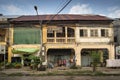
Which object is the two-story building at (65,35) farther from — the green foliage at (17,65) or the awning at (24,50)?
the green foliage at (17,65)

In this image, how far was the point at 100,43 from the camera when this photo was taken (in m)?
37.2

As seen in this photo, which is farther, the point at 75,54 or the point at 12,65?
the point at 75,54

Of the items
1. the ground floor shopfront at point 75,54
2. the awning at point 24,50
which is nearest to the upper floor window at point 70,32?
the ground floor shopfront at point 75,54

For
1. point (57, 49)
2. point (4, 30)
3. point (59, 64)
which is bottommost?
point (59, 64)

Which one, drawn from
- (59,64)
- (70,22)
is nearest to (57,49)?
(59,64)

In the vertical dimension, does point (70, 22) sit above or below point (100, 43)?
above

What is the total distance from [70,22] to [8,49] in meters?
10.2

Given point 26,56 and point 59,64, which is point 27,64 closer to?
point 26,56

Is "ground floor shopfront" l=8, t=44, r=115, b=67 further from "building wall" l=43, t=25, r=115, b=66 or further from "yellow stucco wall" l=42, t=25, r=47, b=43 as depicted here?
"yellow stucco wall" l=42, t=25, r=47, b=43

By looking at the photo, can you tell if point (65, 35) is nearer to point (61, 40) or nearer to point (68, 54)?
point (61, 40)

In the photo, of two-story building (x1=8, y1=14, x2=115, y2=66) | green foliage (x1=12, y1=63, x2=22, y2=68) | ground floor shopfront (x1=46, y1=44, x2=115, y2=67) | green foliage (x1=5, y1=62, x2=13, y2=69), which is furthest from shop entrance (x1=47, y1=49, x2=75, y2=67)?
green foliage (x1=5, y1=62, x2=13, y2=69)

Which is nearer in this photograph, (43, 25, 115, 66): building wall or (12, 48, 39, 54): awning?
(12, 48, 39, 54): awning

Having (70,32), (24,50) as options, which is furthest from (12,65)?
(70,32)

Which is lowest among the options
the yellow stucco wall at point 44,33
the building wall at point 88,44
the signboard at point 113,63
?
the signboard at point 113,63
